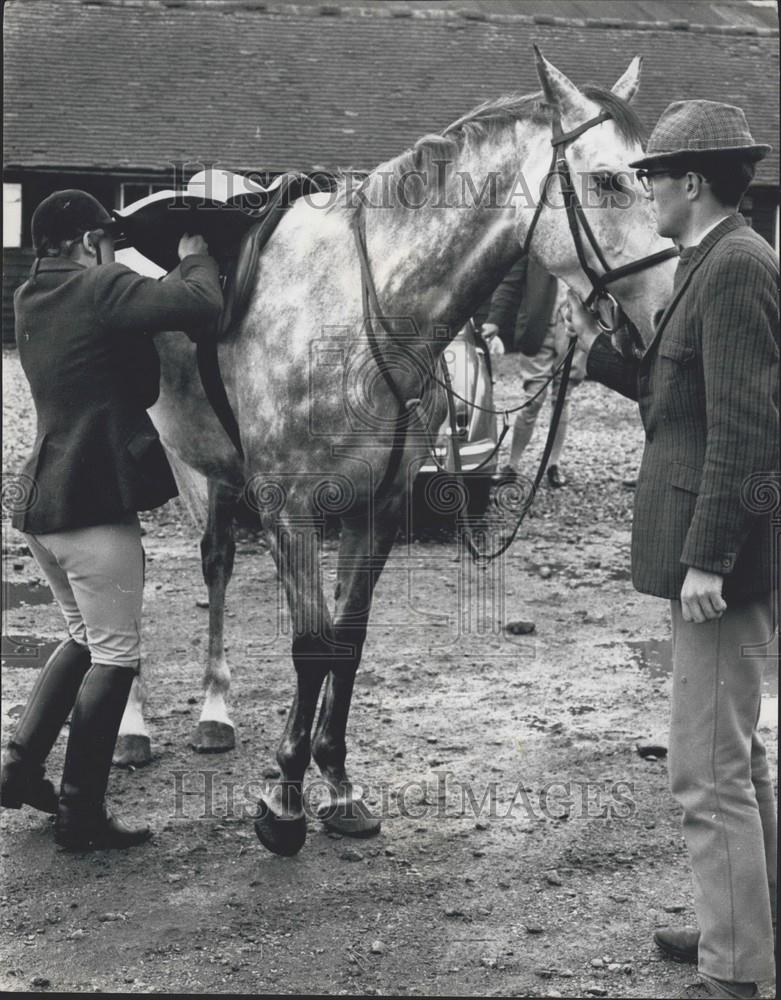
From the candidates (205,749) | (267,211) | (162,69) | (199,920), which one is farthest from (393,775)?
(162,69)

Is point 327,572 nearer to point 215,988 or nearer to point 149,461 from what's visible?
point 149,461

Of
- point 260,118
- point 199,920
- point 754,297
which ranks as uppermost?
point 260,118

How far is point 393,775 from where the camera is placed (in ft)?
16.0

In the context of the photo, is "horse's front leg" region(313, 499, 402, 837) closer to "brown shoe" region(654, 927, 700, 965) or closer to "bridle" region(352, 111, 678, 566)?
"bridle" region(352, 111, 678, 566)

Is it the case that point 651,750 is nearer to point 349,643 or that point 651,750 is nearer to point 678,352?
point 349,643

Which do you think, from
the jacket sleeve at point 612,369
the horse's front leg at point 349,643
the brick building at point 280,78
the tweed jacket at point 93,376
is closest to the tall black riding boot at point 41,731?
the tweed jacket at point 93,376

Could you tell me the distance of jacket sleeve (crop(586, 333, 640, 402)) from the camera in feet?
11.3

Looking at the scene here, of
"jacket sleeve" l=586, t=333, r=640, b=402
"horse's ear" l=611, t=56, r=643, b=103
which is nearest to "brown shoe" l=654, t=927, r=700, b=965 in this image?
"jacket sleeve" l=586, t=333, r=640, b=402

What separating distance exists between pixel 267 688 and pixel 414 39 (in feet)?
59.0

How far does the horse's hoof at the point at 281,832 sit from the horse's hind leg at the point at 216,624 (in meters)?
1.04

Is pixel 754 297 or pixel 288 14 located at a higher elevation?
pixel 288 14

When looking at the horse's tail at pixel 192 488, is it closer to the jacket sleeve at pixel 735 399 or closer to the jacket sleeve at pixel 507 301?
the jacket sleeve at pixel 735 399

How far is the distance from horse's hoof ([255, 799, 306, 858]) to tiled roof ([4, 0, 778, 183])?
15.3 meters

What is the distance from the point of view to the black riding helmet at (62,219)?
407 centimetres
